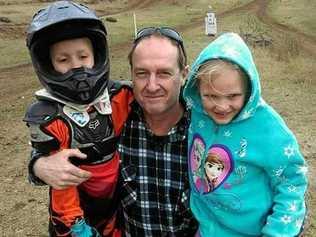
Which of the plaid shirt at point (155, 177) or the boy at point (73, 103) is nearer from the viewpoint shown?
the boy at point (73, 103)

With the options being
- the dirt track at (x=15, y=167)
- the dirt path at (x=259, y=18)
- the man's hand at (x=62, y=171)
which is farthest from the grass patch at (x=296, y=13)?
the man's hand at (x=62, y=171)

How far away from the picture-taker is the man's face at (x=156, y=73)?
89.5 inches

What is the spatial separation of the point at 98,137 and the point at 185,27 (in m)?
14.3

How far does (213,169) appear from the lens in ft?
7.40

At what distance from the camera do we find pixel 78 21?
2.30m

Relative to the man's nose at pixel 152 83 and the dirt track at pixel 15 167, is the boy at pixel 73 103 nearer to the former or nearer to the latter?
the man's nose at pixel 152 83

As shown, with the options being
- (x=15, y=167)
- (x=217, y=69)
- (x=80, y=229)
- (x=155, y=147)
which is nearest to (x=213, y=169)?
(x=155, y=147)

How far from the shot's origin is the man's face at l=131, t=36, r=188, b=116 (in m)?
2.27

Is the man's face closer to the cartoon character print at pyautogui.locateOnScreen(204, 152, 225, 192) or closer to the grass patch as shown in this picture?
the cartoon character print at pyautogui.locateOnScreen(204, 152, 225, 192)

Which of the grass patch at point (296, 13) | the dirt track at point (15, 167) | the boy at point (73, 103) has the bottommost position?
the grass patch at point (296, 13)

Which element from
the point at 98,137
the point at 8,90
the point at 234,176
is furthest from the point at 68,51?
the point at 8,90

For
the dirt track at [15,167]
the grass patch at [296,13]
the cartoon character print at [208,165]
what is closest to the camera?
the cartoon character print at [208,165]

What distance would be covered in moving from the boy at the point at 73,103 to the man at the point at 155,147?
3.8 inches

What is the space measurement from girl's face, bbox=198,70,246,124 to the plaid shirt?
27cm
